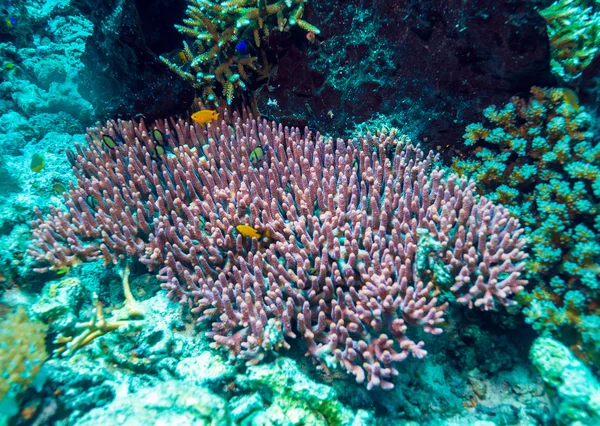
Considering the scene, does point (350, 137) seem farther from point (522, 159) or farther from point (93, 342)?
point (93, 342)

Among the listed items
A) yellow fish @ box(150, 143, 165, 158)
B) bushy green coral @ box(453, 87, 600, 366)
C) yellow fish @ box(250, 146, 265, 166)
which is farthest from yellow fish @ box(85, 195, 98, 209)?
bushy green coral @ box(453, 87, 600, 366)

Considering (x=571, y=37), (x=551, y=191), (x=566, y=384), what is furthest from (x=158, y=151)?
(x=571, y=37)

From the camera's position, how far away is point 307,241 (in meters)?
2.93

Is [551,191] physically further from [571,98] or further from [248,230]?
[248,230]

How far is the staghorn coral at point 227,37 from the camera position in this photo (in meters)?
4.17

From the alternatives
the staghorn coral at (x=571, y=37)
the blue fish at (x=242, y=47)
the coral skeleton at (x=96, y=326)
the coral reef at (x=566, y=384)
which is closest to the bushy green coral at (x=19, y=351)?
the coral skeleton at (x=96, y=326)

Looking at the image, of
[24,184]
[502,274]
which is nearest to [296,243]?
[502,274]

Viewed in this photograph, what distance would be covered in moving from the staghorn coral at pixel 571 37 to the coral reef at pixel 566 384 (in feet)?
9.28

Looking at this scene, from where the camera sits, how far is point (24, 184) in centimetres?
476

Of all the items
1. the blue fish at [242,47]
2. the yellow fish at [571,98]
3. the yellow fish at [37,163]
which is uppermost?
the blue fish at [242,47]

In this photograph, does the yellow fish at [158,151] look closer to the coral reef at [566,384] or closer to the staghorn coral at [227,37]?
the staghorn coral at [227,37]

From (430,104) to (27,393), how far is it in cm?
472

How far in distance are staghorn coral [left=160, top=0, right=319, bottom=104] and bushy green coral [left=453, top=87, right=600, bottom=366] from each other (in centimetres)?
254

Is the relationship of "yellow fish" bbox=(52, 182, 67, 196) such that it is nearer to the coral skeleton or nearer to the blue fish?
the coral skeleton
